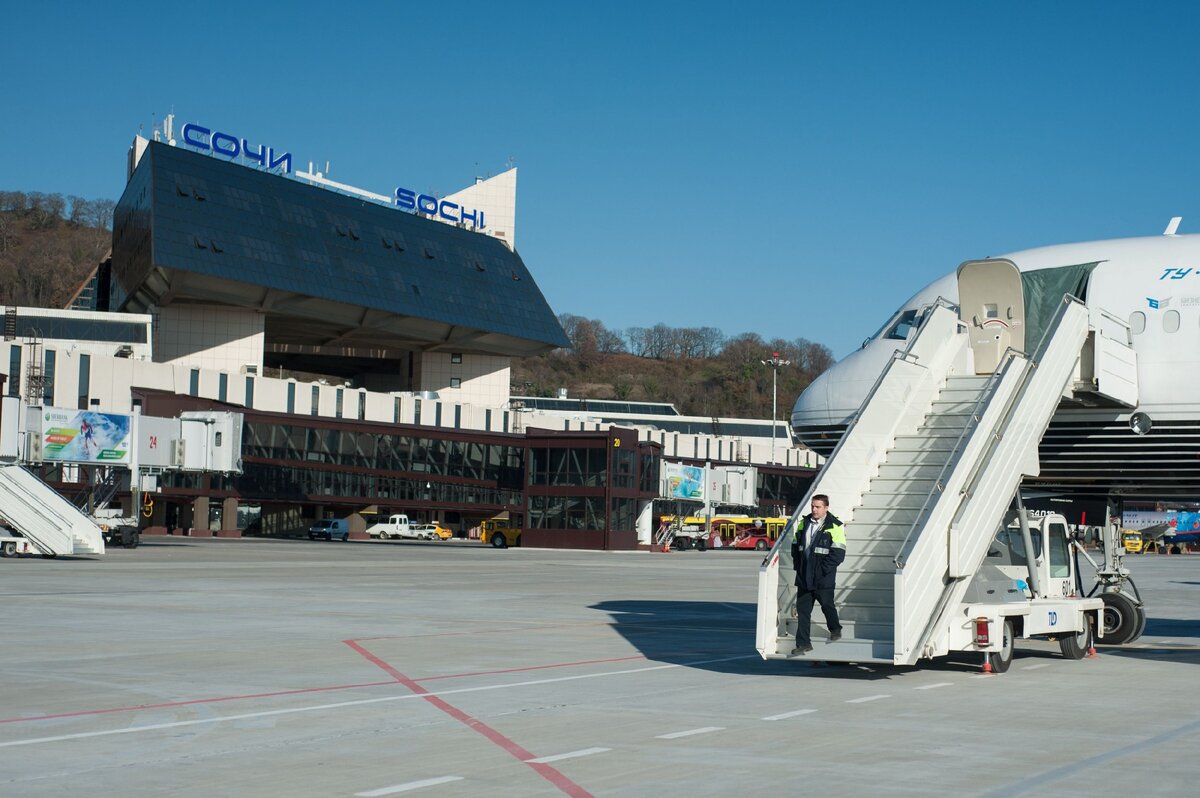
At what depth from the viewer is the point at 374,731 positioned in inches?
462

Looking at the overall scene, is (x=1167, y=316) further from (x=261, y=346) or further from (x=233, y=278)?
(x=261, y=346)

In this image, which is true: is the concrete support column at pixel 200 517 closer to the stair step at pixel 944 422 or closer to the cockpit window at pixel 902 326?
the cockpit window at pixel 902 326

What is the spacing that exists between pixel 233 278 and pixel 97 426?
126ft

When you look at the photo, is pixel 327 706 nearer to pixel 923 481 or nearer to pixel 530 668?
pixel 530 668

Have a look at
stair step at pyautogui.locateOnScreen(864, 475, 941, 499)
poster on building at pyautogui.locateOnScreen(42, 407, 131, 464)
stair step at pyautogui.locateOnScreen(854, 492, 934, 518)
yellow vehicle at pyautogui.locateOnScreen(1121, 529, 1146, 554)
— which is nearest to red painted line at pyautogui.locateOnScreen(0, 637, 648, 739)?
stair step at pyautogui.locateOnScreen(854, 492, 934, 518)

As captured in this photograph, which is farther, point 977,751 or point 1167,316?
point 1167,316

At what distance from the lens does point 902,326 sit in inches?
858

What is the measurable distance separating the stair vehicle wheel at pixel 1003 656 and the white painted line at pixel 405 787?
9.46m

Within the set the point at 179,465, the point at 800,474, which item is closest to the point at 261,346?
the point at 179,465

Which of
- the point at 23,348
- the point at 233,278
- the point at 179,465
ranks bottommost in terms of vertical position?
the point at 179,465

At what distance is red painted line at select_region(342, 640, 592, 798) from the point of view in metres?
9.23

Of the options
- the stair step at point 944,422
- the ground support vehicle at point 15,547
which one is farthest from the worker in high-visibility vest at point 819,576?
the ground support vehicle at point 15,547

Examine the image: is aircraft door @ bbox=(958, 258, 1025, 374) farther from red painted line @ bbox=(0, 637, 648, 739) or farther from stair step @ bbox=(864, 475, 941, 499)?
red painted line @ bbox=(0, 637, 648, 739)

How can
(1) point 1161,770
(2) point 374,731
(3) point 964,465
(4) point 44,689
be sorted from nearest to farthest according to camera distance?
1. (1) point 1161,770
2. (2) point 374,731
3. (4) point 44,689
4. (3) point 964,465
